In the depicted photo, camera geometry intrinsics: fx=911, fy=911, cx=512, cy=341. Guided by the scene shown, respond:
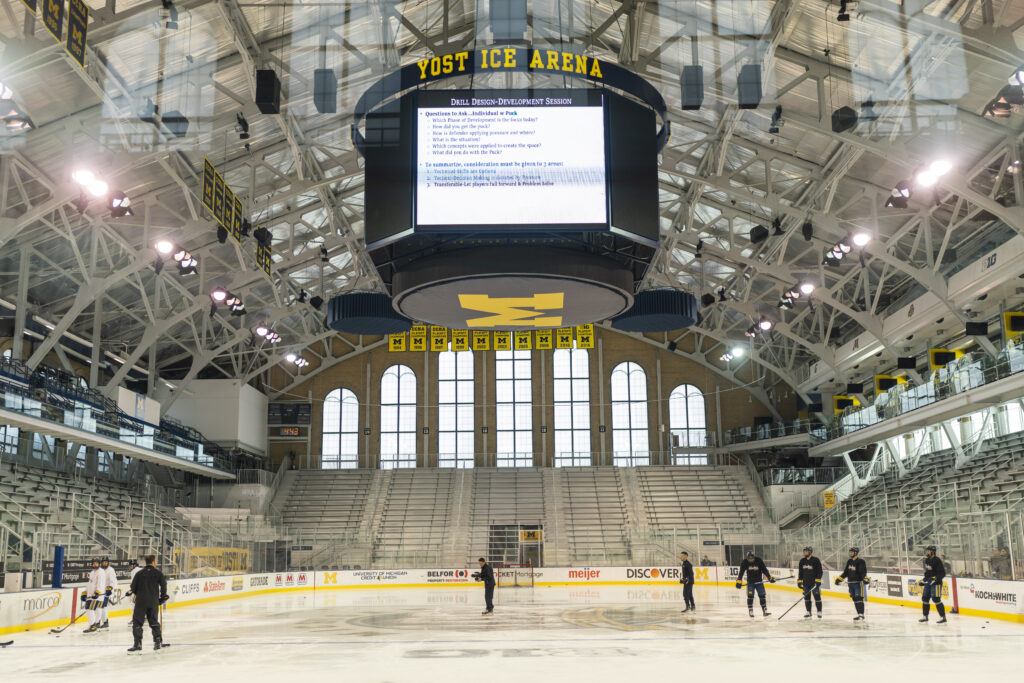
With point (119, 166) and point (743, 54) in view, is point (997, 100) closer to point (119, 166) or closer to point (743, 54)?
point (743, 54)

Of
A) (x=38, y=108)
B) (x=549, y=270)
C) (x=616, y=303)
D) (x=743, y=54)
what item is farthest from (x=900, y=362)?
(x=38, y=108)

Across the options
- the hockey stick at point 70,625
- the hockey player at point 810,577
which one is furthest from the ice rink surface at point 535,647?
the hockey player at point 810,577

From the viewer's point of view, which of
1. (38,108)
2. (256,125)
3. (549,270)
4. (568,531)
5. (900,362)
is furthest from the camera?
(568,531)

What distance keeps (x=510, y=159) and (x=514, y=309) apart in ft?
15.5

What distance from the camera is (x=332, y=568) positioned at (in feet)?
135

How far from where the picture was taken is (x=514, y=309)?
20.5 m

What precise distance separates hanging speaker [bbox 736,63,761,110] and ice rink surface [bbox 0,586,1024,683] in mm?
11345

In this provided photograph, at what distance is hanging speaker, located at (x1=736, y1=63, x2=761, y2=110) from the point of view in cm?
2031

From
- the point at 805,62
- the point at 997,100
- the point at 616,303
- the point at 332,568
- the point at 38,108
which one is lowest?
the point at 332,568

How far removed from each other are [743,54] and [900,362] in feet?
65.2

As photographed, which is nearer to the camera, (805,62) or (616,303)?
(616,303)

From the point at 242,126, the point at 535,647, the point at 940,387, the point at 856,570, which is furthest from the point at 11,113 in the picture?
the point at 940,387

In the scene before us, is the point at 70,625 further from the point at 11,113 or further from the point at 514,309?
the point at 514,309

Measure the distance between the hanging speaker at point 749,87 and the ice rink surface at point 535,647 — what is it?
11345 millimetres
